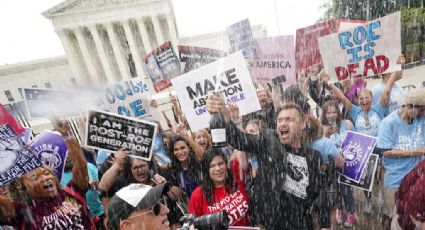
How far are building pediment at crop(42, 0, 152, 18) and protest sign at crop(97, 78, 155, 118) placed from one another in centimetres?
3110

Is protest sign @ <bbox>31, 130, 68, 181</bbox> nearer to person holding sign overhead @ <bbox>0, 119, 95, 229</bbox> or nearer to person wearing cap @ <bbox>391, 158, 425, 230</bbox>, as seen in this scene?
person holding sign overhead @ <bbox>0, 119, 95, 229</bbox>

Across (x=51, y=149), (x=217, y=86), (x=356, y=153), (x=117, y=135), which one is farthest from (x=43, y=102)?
(x=356, y=153)

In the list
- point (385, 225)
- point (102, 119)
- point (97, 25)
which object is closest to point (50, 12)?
point (97, 25)

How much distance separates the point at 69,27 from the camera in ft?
105

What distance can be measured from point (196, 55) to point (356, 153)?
3.28 metres

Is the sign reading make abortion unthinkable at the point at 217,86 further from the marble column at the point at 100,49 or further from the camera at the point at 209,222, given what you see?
the marble column at the point at 100,49

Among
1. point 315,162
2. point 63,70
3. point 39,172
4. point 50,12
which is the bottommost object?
point 315,162

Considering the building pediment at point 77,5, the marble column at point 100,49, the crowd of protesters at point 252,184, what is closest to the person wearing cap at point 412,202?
the crowd of protesters at point 252,184

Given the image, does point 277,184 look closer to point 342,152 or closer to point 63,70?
point 342,152

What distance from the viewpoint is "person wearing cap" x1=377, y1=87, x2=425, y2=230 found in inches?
Answer: 97.3

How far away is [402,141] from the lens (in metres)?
2.58

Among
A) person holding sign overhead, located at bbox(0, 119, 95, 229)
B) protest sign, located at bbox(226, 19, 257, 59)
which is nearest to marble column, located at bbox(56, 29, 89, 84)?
protest sign, located at bbox(226, 19, 257, 59)

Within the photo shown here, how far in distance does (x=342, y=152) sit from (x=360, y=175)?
0.29 metres

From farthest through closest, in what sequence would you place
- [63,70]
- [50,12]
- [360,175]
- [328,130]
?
[63,70], [50,12], [328,130], [360,175]
